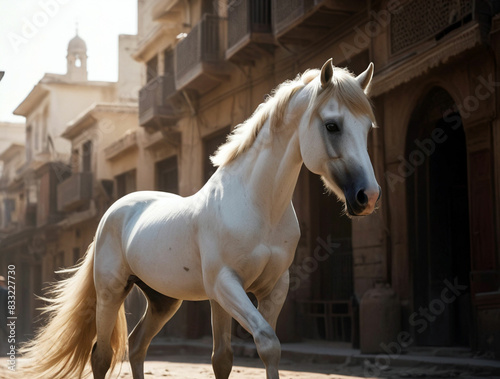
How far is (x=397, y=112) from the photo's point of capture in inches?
468

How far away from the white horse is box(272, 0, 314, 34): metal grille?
8116 millimetres

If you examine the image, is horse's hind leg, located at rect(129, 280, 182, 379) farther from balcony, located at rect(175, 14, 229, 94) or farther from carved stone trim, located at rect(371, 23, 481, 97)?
balcony, located at rect(175, 14, 229, 94)

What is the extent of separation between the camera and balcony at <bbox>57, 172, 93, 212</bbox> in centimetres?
2920

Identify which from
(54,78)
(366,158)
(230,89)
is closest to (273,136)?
(366,158)

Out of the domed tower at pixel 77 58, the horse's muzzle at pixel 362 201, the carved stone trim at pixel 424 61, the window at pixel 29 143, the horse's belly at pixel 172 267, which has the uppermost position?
the domed tower at pixel 77 58

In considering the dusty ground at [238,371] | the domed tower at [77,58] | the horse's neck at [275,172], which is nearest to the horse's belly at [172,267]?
the horse's neck at [275,172]

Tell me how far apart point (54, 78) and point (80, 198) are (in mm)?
9946

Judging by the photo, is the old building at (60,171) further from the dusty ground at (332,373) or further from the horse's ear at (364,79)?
the horse's ear at (364,79)

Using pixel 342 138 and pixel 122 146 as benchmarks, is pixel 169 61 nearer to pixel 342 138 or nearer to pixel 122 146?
pixel 122 146

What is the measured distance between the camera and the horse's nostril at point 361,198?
392 cm

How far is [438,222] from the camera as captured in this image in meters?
11.4

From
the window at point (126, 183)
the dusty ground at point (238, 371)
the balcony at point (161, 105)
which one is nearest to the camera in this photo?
the dusty ground at point (238, 371)

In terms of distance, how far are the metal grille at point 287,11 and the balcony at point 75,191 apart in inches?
654

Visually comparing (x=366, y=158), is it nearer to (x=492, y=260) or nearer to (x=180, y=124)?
(x=492, y=260)
